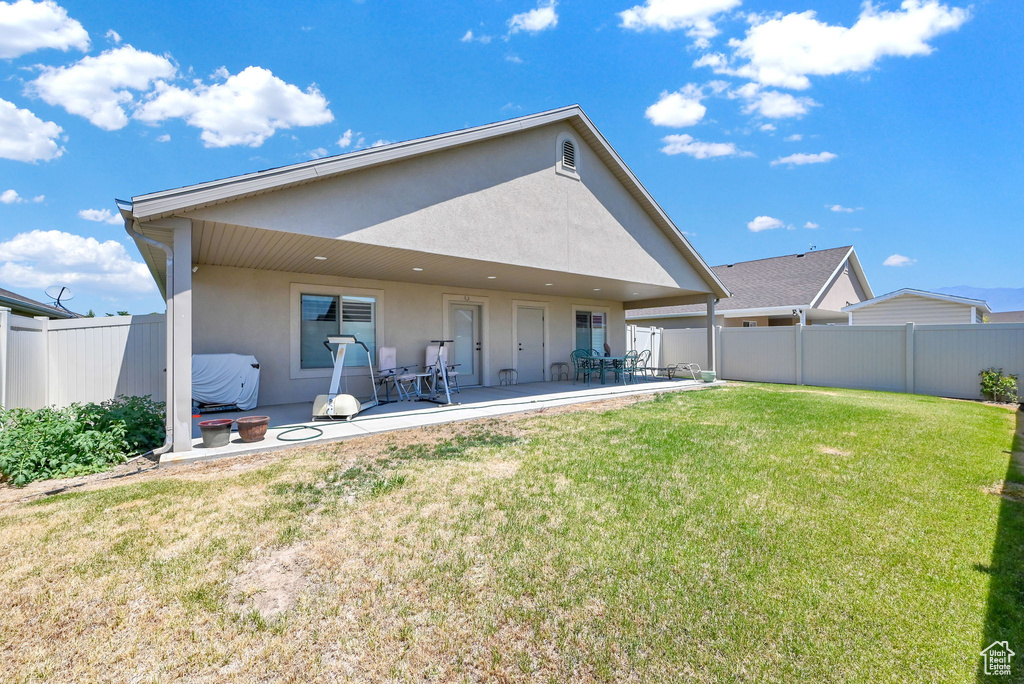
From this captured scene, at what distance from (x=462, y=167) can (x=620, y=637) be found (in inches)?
256

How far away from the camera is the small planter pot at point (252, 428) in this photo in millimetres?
5367

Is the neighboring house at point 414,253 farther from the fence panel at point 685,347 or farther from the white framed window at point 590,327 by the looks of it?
the fence panel at point 685,347

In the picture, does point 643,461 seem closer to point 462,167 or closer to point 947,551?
point 947,551

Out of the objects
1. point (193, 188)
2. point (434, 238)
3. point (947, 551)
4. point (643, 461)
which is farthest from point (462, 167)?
point (947, 551)

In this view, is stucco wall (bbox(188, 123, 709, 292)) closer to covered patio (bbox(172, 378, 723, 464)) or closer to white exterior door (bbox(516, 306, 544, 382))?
covered patio (bbox(172, 378, 723, 464))

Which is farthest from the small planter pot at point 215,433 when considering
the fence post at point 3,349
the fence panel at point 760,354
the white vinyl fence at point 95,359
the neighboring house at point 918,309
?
the neighboring house at point 918,309

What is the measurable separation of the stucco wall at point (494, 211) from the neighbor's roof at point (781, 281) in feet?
24.4

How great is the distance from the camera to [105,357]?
21.3ft

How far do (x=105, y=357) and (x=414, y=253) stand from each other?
4.87 meters

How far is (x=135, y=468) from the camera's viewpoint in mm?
4742

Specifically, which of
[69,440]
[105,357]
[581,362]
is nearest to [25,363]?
[105,357]

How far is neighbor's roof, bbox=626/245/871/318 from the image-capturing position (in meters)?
16.2

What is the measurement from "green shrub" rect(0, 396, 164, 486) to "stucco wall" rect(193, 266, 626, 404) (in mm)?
2368

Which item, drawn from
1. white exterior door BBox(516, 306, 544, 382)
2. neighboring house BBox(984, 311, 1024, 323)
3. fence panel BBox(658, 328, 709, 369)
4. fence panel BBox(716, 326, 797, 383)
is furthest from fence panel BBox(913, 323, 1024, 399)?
neighboring house BBox(984, 311, 1024, 323)
